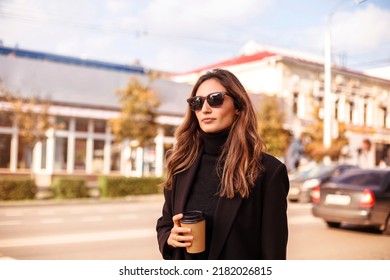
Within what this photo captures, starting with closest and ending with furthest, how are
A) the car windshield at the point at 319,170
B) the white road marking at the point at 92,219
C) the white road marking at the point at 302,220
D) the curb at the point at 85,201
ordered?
the white road marking at the point at 302,220 < the white road marking at the point at 92,219 < the curb at the point at 85,201 < the car windshield at the point at 319,170

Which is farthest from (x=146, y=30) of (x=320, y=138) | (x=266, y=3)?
(x=320, y=138)

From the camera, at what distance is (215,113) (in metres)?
2.70

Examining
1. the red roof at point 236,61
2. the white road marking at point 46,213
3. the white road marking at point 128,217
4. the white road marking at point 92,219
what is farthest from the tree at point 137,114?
the red roof at point 236,61

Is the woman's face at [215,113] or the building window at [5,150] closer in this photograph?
the woman's face at [215,113]

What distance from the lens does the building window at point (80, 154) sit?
20.2m

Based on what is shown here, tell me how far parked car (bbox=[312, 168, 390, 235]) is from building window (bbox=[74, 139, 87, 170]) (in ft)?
39.0

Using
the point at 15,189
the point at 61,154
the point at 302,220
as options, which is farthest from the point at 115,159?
the point at 302,220

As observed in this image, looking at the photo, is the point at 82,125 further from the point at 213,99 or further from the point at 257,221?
the point at 257,221

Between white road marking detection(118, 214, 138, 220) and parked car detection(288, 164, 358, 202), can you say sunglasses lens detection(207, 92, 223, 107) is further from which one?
parked car detection(288, 164, 358, 202)

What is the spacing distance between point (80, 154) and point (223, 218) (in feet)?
60.6

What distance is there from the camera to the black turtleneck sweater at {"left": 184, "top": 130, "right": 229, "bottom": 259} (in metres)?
2.68

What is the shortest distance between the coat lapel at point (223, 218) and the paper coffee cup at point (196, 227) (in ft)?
0.23

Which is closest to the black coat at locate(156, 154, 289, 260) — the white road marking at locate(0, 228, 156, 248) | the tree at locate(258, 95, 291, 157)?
the white road marking at locate(0, 228, 156, 248)

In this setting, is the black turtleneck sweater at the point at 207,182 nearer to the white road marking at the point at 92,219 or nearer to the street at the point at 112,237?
the street at the point at 112,237
